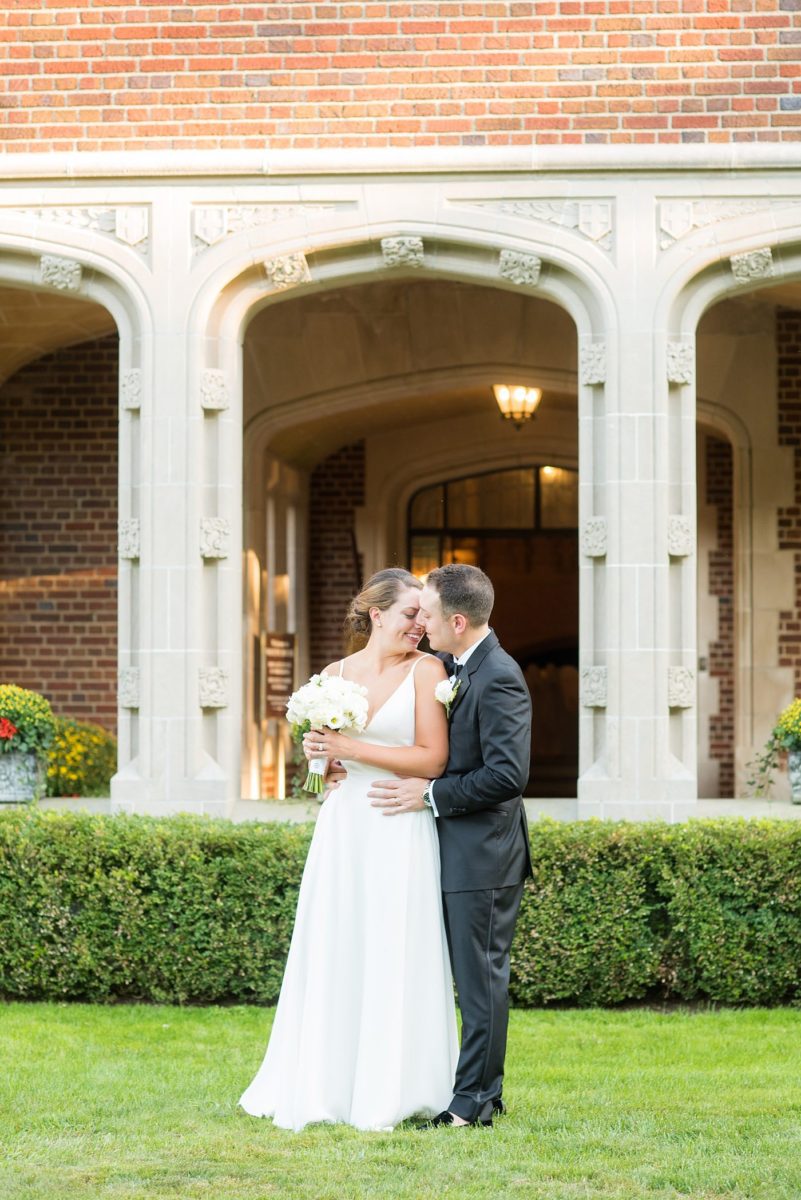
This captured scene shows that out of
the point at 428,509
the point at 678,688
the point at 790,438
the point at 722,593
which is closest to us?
the point at 678,688

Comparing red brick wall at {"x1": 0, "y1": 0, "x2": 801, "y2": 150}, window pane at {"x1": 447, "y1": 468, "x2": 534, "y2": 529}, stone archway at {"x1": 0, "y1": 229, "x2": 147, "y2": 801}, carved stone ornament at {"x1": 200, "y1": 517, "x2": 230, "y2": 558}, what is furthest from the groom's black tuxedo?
window pane at {"x1": 447, "y1": 468, "x2": 534, "y2": 529}

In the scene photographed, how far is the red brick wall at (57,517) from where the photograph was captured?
12398 millimetres

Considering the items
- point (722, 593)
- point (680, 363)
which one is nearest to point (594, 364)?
point (680, 363)

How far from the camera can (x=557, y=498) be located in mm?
15195

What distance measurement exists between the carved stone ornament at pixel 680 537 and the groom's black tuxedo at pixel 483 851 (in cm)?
405

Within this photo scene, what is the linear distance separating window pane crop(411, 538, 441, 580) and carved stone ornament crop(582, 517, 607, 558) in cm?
624

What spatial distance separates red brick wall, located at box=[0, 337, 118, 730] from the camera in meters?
12.4

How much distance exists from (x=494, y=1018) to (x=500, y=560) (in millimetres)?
13416

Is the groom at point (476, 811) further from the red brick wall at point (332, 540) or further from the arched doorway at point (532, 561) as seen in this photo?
the arched doorway at point (532, 561)

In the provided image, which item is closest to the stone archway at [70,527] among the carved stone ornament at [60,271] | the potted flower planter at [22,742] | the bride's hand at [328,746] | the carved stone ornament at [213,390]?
the potted flower planter at [22,742]

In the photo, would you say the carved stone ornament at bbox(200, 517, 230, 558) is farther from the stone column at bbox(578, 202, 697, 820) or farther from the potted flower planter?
the stone column at bbox(578, 202, 697, 820)

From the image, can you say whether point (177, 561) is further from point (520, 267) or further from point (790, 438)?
point (790, 438)

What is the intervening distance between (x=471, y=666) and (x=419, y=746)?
1.02 ft

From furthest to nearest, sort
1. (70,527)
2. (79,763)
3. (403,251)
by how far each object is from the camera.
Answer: (70,527)
(79,763)
(403,251)
